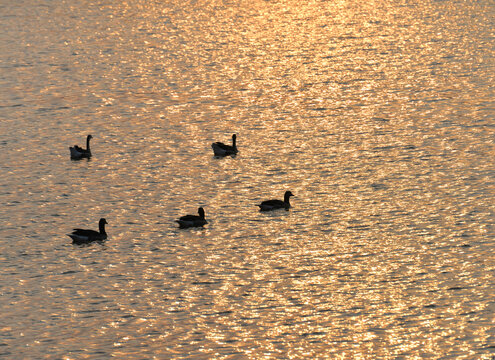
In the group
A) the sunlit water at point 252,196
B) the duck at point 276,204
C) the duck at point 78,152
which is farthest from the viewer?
the duck at point 78,152

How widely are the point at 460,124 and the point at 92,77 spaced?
27499 mm

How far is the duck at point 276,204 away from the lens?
37859 mm

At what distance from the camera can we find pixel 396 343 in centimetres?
2616

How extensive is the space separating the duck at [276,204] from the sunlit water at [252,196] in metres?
0.31

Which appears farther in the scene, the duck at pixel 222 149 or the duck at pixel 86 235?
the duck at pixel 222 149

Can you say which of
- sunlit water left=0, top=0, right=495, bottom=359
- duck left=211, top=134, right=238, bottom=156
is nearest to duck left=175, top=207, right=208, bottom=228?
sunlit water left=0, top=0, right=495, bottom=359

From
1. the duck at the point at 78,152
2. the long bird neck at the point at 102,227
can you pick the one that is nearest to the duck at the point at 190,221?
the long bird neck at the point at 102,227

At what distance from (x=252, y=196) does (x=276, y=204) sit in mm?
2778

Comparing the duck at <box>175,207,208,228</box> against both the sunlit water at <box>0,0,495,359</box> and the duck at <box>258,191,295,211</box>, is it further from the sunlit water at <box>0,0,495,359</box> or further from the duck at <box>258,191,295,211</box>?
the duck at <box>258,191,295,211</box>

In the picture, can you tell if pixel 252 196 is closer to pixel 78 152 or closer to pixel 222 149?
pixel 222 149

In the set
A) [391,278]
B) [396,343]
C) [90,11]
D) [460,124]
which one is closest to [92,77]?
[460,124]

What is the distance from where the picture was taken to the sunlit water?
27.6 metres

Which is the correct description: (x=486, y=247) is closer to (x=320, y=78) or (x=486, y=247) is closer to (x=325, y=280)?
(x=325, y=280)

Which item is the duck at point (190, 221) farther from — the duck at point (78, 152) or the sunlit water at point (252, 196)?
the duck at point (78, 152)
